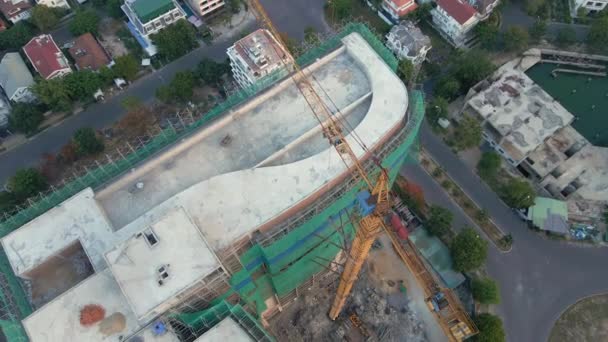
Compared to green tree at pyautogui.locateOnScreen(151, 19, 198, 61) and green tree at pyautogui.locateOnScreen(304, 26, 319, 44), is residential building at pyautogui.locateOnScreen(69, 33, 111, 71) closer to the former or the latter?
green tree at pyautogui.locateOnScreen(151, 19, 198, 61)

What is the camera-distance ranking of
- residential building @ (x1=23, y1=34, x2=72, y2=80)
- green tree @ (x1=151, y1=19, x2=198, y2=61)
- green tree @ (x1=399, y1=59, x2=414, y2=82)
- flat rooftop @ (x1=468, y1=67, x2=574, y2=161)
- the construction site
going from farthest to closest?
1. green tree @ (x1=151, y1=19, x2=198, y2=61)
2. residential building @ (x1=23, y1=34, x2=72, y2=80)
3. green tree @ (x1=399, y1=59, x2=414, y2=82)
4. flat rooftop @ (x1=468, y1=67, x2=574, y2=161)
5. the construction site

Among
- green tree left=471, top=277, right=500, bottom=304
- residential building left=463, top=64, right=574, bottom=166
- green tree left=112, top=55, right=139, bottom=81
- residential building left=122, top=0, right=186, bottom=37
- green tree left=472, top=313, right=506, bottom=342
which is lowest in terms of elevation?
green tree left=472, top=313, right=506, bottom=342

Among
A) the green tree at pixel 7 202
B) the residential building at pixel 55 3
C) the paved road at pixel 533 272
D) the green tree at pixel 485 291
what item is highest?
the residential building at pixel 55 3

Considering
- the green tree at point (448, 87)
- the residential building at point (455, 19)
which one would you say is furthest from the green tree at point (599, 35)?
the green tree at point (448, 87)

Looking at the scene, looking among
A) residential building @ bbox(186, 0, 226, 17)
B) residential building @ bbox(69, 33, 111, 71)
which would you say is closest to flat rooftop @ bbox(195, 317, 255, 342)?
residential building @ bbox(69, 33, 111, 71)

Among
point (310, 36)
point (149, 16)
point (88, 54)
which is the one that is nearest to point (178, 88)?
point (149, 16)

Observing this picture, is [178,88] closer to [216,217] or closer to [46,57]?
[46,57]

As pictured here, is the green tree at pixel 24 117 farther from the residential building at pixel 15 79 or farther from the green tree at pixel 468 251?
the green tree at pixel 468 251
